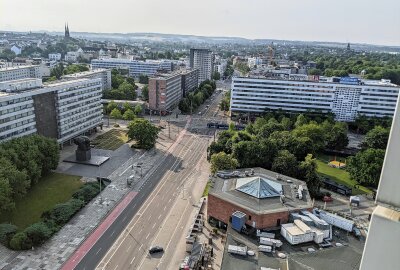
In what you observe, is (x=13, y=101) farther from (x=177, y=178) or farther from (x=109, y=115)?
(x=109, y=115)

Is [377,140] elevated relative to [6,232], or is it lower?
elevated

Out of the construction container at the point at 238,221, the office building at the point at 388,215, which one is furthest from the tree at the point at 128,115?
the office building at the point at 388,215

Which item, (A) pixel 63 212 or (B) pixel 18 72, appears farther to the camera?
(B) pixel 18 72

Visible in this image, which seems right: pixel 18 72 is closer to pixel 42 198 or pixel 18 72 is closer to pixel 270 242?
pixel 42 198

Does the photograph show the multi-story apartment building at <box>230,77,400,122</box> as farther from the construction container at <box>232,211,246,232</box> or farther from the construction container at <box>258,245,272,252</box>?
the construction container at <box>258,245,272,252</box>


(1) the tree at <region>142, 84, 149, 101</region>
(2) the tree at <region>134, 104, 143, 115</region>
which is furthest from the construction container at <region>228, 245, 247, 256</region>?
(1) the tree at <region>142, 84, 149, 101</region>

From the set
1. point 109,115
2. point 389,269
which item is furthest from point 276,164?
point 109,115

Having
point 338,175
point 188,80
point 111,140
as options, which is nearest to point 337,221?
point 338,175

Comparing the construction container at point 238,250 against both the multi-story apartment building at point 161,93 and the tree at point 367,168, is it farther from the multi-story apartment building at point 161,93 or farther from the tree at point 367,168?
the multi-story apartment building at point 161,93

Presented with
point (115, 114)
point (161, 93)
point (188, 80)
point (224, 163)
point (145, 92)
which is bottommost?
point (115, 114)
